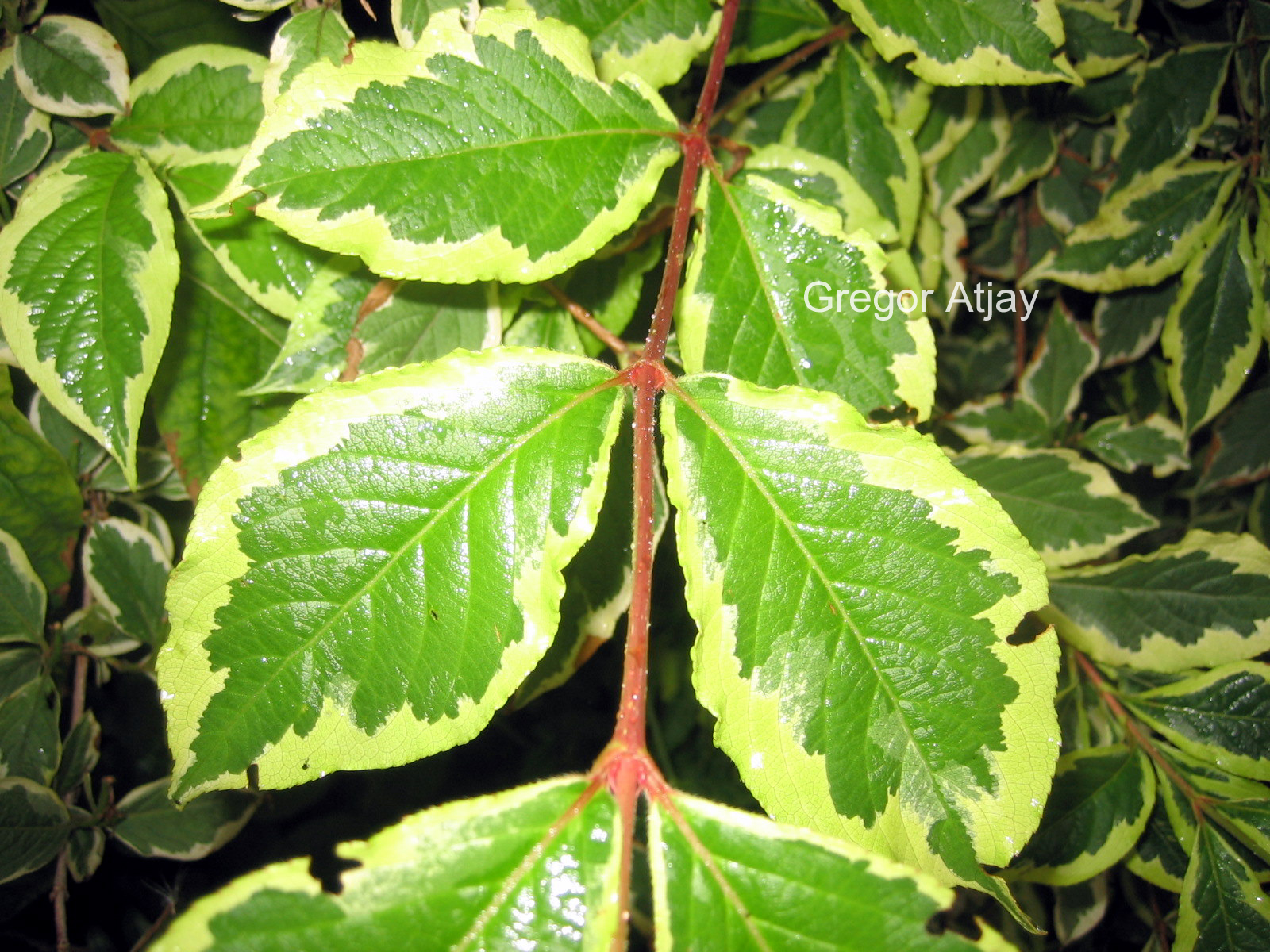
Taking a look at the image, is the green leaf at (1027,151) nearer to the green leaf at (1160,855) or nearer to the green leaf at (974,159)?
the green leaf at (974,159)

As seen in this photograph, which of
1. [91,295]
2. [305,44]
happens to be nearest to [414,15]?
[305,44]

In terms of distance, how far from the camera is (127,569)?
102 cm

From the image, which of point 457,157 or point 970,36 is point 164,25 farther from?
point 970,36

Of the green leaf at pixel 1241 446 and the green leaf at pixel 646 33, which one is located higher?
the green leaf at pixel 646 33

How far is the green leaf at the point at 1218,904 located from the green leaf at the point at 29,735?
138 cm

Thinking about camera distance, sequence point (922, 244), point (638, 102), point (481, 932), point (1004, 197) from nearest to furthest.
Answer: point (481, 932)
point (638, 102)
point (922, 244)
point (1004, 197)

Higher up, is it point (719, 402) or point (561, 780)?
point (719, 402)

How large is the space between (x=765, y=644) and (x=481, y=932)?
0.82ft

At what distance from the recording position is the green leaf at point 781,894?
455 mm

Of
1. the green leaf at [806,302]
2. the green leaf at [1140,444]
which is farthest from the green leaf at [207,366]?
the green leaf at [1140,444]

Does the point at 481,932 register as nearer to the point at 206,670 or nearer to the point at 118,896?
the point at 206,670

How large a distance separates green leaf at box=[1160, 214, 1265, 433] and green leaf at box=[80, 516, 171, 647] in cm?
156

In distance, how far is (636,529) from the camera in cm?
57

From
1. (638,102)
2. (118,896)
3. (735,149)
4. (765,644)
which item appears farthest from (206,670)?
(118,896)
